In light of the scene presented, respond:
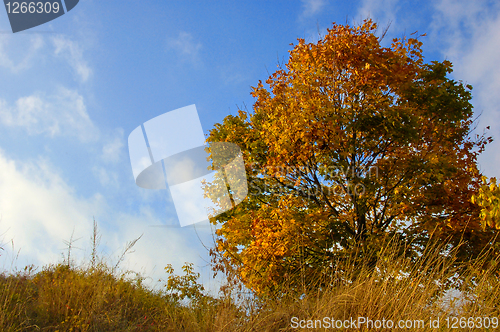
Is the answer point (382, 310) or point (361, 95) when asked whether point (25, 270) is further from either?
point (361, 95)

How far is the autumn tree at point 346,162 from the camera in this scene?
317 inches

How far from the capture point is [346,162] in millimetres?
8617

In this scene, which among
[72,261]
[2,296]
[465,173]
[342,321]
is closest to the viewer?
[342,321]

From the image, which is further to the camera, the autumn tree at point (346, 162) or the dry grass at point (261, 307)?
the autumn tree at point (346, 162)

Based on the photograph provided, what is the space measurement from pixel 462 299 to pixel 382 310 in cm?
139

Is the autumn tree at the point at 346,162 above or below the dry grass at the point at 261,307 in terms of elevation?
above

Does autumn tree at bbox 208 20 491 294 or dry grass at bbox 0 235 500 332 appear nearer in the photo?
dry grass at bbox 0 235 500 332

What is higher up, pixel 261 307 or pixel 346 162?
pixel 346 162

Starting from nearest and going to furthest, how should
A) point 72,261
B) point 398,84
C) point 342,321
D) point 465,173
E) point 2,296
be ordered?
point 342,321
point 2,296
point 72,261
point 398,84
point 465,173

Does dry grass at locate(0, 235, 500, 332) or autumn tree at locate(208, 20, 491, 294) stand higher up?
autumn tree at locate(208, 20, 491, 294)

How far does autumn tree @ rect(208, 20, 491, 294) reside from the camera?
26.5 ft

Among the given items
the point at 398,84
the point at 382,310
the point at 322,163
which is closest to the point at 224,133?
the point at 322,163

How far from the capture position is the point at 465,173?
994 cm

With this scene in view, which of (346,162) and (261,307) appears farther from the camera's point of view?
(346,162)
